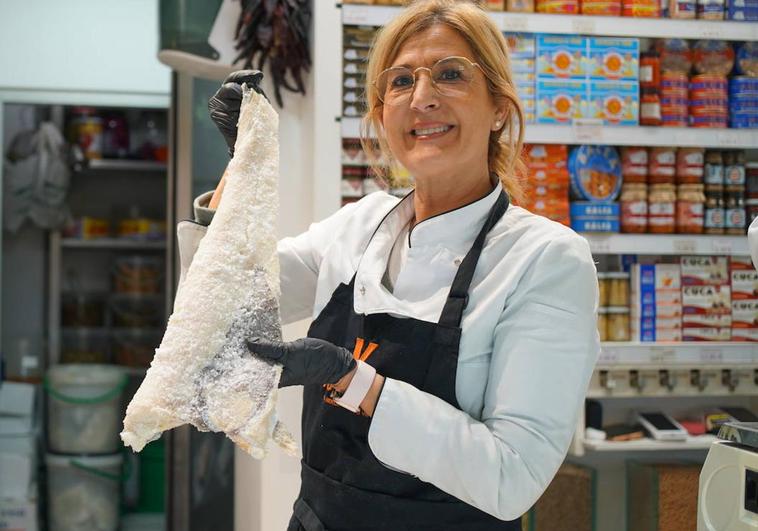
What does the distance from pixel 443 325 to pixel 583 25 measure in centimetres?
181

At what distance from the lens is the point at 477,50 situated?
171cm

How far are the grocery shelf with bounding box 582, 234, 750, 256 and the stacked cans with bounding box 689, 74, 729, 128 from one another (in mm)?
421

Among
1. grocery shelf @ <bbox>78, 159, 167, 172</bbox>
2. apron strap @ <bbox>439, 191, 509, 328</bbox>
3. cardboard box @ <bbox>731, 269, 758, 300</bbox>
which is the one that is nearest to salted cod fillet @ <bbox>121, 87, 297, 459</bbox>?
apron strap @ <bbox>439, 191, 509, 328</bbox>

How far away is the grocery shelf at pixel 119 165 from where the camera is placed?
4.57 metres

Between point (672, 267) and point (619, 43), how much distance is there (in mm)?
815

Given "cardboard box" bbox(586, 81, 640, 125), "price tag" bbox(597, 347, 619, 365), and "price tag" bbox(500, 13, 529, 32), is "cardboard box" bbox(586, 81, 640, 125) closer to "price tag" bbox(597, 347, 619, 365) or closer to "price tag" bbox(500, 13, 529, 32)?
"price tag" bbox(500, 13, 529, 32)

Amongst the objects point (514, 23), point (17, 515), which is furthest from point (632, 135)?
point (17, 515)

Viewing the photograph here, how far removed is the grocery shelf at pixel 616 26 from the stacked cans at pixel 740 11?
1.9 inches

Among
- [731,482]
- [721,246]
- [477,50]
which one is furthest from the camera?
[721,246]

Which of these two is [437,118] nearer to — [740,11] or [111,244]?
[740,11]

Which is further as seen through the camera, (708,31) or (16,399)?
(16,399)

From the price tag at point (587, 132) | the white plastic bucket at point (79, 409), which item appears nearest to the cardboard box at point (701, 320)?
the price tag at point (587, 132)

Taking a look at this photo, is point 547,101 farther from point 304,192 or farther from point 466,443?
point 466,443

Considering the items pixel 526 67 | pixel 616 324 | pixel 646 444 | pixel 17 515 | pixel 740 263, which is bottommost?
pixel 17 515
